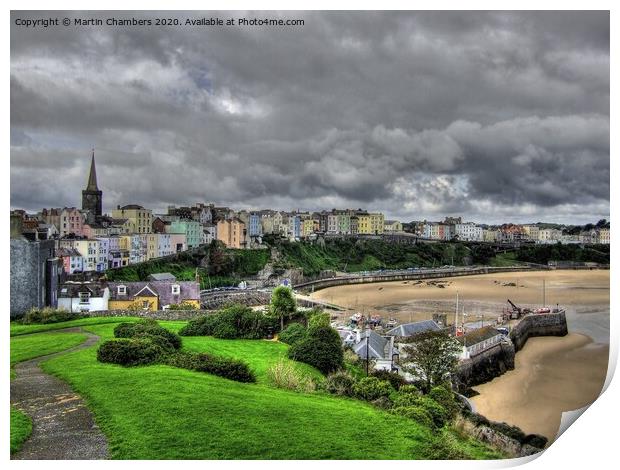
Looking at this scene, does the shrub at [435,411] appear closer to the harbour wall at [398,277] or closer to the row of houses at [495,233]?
the row of houses at [495,233]

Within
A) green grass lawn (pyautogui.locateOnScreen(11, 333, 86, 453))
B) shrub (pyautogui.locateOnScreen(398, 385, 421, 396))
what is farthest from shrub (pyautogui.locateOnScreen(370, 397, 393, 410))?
green grass lawn (pyautogui.locateOnScreen(11, 333, 86, 453))

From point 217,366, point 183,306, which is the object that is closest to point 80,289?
point 183,306

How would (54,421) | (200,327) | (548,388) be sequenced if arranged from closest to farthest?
(54,421)
(548,388)
(200,327)

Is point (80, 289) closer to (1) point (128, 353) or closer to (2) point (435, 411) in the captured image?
(1) point (128, 353)

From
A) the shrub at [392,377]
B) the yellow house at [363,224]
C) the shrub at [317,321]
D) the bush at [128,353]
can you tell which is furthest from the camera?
the yellow house at [363,224]

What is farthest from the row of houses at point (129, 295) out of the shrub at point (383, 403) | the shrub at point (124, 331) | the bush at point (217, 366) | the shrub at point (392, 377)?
the shrub at point (383, 403)

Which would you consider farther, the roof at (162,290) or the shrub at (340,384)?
the roof at (162,290)
